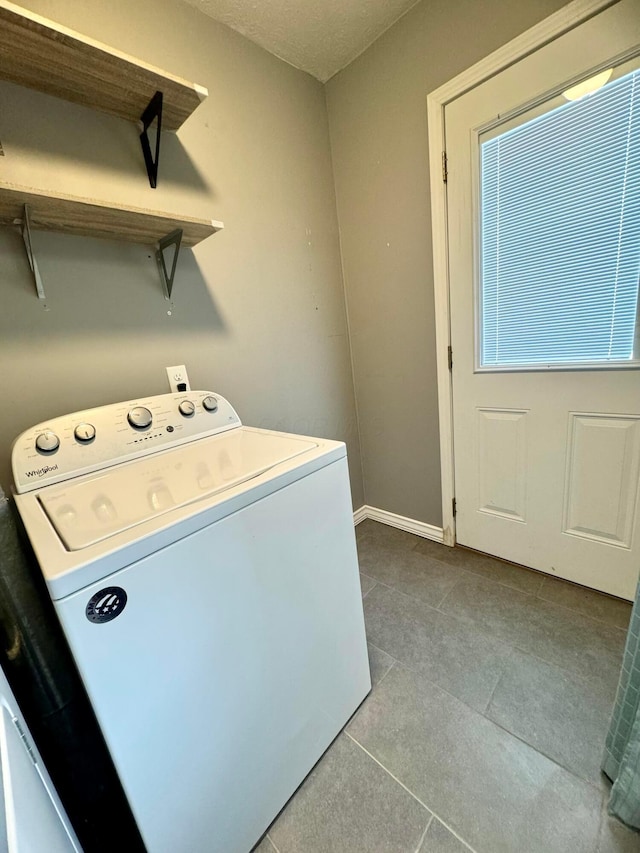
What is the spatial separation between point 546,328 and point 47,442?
1.82 m

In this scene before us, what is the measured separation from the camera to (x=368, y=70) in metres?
1.67

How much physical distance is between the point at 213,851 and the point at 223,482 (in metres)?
0.83

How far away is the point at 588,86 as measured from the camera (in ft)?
3.93

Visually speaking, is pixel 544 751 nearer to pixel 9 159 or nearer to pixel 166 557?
pixel 166 557

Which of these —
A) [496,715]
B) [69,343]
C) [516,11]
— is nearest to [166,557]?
[69,343]

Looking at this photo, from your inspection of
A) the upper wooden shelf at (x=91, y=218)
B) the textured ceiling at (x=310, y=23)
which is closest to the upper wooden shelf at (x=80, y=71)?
the upper wooden shelf at (x=91, y=218)

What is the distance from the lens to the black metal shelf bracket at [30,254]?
0.98 metres

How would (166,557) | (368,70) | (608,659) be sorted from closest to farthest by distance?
(166,557) → (608,659) → (368,70)

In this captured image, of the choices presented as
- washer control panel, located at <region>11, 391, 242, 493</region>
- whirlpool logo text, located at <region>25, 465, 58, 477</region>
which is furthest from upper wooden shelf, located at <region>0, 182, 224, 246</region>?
whirlpool logo text, located at <region>25, 465, 58, 477</region>

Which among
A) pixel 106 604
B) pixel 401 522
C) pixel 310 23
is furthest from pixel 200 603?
pixel 310 23

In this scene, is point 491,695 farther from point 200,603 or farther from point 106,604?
point 106,604

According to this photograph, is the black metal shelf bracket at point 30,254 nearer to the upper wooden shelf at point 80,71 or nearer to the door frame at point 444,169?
the upper wooden shelf at point 80,71

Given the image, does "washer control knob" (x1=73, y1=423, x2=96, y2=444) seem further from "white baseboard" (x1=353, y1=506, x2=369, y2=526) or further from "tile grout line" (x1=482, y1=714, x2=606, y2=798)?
"white baseboard" (x1=353, y1=506, x2=369, y2=526)

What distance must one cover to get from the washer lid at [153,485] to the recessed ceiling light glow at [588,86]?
1522 mm
